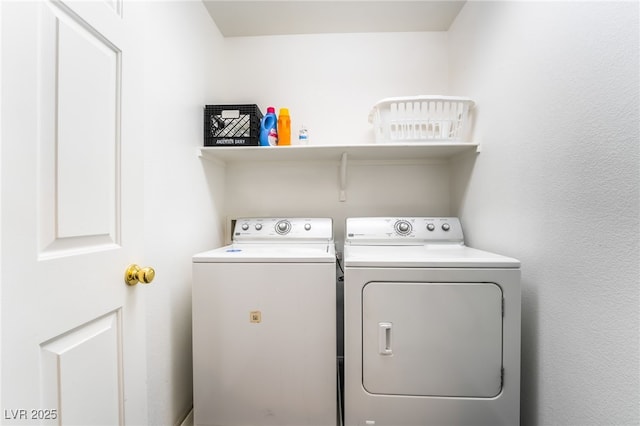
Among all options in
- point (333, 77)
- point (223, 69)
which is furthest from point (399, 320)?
point (223, 69)

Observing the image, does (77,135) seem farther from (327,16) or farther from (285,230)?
(327,16)

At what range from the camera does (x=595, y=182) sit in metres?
0.86

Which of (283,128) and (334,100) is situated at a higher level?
(334,100)

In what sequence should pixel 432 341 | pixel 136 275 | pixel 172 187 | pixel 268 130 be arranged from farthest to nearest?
pixel 268 130
pixel 172 187
pixel 432 341
pixel 136 275

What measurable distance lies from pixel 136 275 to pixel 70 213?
0.28 m

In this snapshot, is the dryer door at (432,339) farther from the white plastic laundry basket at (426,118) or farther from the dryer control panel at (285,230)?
the white plastic laundry basket at (426,118)

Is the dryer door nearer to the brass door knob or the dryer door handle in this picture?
the dryer door handle

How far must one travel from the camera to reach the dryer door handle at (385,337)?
1.10 metres

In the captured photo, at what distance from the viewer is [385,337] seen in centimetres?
111

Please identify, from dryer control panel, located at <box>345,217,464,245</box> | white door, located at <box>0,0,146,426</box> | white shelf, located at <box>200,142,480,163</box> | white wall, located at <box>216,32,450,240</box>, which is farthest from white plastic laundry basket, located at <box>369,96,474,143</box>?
white door, located at <box>0,0,146,426</box>

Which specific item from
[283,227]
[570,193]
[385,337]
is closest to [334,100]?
[283,227]

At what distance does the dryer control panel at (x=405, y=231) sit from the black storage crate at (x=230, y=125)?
84 centimetres

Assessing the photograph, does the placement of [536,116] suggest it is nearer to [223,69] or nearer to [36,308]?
[36,308]

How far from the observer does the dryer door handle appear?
1.10 m
